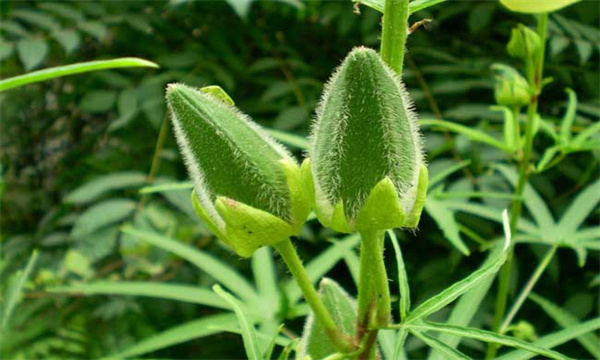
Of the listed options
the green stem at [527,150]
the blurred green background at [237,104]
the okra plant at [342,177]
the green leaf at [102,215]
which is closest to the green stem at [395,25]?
the okra plant at [342,177]

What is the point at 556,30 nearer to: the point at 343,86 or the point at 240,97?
the point at 240,97

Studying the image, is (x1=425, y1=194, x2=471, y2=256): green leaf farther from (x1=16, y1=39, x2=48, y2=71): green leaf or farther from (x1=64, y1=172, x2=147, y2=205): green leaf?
(x1=16, y1=39, x2=48, y2=71): green leaf

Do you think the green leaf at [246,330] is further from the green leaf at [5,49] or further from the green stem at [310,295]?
the green leaf at [5,49]

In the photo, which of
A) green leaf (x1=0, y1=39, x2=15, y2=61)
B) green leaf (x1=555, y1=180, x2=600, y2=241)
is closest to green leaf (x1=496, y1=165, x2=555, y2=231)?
green leaf (x1=555, y1=180, x2=600, y2=241)

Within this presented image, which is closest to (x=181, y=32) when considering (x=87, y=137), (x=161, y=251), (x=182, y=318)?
(x=87, y=137)

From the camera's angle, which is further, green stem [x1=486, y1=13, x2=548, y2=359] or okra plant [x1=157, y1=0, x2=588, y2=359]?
green stem [x1=486, y1=13, x2=548, y2=359]

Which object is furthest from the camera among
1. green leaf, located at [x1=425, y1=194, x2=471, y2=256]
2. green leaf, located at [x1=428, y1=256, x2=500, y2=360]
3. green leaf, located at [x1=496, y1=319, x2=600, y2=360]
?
green leaf, located at [x1=425, y1=194, x2=471, y2=256]

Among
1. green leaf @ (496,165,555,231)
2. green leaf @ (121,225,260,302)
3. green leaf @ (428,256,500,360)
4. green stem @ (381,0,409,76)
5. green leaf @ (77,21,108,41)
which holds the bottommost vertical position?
green leaf @ (121,225,260,302)
